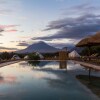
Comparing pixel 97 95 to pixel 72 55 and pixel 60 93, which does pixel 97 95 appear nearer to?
pixel 60 93

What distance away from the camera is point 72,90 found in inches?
321

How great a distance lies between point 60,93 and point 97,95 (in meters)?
1.01

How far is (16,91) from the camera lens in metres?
7.93

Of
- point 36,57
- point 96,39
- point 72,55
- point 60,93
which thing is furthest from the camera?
point 72,55

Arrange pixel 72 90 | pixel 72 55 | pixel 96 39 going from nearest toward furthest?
pixel 72 90, pixel 96 39, pixel 72 55

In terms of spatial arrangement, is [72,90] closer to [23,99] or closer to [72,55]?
[23,99]

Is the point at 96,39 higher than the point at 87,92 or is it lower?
higher

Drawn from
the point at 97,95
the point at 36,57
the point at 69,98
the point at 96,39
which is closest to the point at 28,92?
the point at 69,98

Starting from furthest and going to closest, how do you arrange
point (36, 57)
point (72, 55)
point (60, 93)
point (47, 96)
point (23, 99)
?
point (72, 55)
point (36, 57)
point (60, 93)
point (47, 96)
point (23, 99)

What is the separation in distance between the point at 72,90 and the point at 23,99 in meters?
1.97

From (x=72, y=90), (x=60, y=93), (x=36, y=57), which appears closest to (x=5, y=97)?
(x=60, y=93)

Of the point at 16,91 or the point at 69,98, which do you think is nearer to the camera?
the point at 69,98

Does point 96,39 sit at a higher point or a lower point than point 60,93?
higher

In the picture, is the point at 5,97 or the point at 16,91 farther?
the point at 16,91
